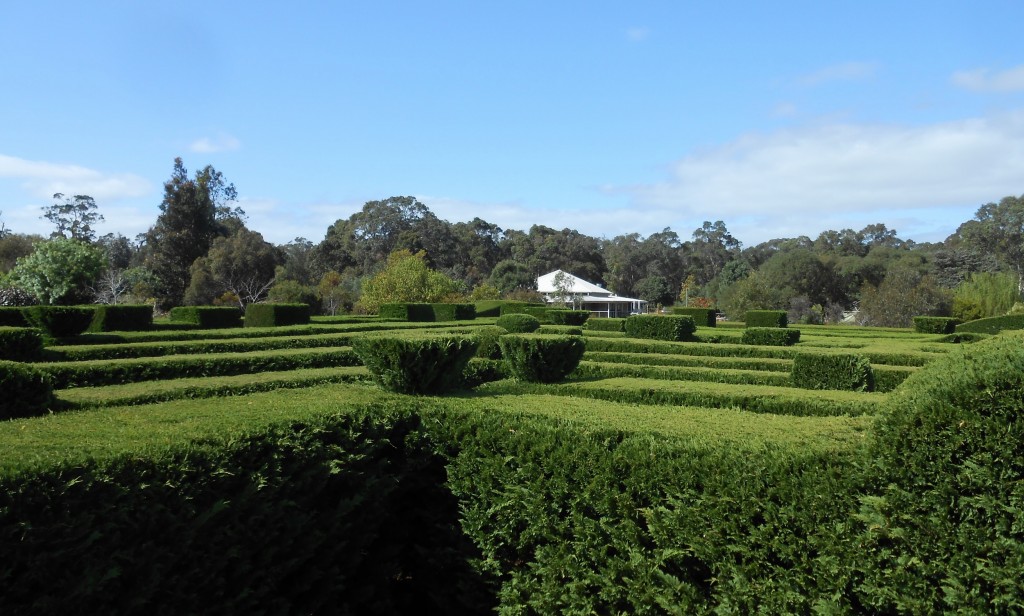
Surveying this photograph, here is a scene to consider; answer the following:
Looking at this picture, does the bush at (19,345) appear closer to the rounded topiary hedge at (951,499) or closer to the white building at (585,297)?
the rounded topiary hedge at (951,499)

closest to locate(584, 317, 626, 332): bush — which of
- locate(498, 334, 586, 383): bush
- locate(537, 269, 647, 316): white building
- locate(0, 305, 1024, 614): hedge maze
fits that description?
locate(498, 334, 586, 383): bush

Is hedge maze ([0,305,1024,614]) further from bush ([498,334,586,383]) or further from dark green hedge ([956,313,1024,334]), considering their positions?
dark green hedge ([956,313,1024,334])

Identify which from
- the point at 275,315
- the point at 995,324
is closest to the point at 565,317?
the point at 275,315

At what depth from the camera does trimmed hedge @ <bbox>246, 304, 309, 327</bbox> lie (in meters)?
26.3

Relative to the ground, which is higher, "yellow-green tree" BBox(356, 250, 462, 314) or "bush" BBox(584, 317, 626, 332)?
"yellow-green tree" BBox(356, 250, 462, 314)

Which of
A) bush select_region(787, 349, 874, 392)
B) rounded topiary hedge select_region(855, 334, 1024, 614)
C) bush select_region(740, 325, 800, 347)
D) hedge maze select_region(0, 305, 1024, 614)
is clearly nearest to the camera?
rounded topiary hedge select_region(855, 334, 1024, 614)

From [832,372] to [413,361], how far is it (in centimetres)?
698

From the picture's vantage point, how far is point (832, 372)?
10.5m

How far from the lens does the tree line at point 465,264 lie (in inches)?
1665

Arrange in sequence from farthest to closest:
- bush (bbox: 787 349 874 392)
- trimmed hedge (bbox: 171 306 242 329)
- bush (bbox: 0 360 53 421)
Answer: trimmed hedge (bbox: 171 306 242 329), bush (bbox: 787 349 874 392), bush (bbox: 0 360 53 421)

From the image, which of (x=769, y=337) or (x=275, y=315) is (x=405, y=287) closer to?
(x=275, y=315)

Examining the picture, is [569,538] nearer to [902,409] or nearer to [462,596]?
[462,596]

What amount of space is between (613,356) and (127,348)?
9.84m

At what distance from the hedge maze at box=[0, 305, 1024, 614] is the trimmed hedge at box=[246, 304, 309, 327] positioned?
66.5 ft
